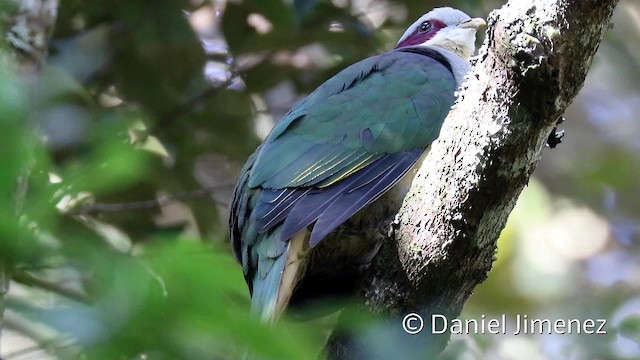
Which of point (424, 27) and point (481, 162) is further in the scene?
point (424, 27)

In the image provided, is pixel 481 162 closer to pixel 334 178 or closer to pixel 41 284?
pixel 334 178

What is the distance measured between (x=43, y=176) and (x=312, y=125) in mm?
2062

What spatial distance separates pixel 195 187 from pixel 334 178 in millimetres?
1420

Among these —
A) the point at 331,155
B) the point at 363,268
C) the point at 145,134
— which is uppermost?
the point at 331,155

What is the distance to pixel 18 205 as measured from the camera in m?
0.92

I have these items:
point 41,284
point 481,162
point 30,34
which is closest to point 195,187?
point 30,34

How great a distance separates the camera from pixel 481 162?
6.70ft

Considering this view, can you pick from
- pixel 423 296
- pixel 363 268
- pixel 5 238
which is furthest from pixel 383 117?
pixel 5 238

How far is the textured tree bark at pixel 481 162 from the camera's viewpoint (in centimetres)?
185

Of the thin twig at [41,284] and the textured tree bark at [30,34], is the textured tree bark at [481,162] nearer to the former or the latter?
the thin twig at [41,284]

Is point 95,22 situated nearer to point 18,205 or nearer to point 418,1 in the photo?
point 418,1

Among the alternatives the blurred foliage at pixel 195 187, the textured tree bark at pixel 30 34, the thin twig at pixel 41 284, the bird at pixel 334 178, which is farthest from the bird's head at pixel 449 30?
the thin twig at pixel 41 284

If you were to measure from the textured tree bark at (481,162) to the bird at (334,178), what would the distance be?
0.30 meters

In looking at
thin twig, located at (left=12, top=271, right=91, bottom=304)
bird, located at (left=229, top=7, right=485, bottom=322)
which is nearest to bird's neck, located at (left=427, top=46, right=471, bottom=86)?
bird, located at (left=229, top=7, right=485, bottom=322)
